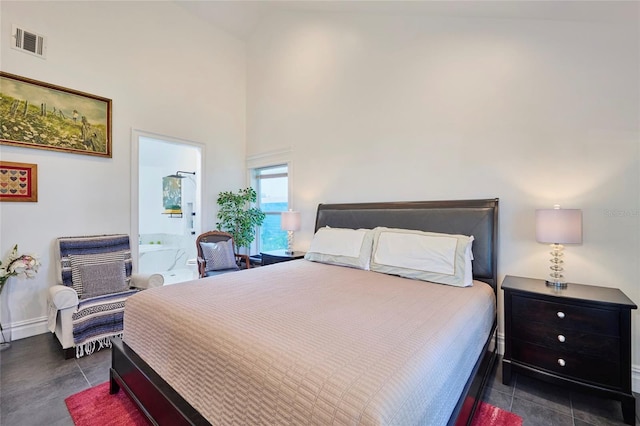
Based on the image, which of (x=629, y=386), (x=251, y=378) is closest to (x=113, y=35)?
(x=251, y=378)

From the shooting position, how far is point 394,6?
3.00 meters

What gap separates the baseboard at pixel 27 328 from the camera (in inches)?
109

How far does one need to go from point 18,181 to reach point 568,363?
4.93 metres

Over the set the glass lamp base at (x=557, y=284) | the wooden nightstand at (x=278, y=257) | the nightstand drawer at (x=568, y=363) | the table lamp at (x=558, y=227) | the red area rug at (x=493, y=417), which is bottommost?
the red area rug at (x=493, y=417)

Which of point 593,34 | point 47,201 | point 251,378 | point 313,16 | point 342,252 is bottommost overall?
point 251,378

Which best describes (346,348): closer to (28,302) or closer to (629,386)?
(629,386)

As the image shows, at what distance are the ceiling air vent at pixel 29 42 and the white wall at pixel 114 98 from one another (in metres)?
0.05

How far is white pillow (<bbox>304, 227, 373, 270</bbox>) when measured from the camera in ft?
8.98

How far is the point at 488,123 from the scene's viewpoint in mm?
2576

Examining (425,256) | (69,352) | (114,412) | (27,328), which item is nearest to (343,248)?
(425,256)

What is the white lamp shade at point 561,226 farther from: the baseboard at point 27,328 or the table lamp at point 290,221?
the baseboard at point 27,328

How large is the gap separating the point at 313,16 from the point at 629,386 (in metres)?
4.83

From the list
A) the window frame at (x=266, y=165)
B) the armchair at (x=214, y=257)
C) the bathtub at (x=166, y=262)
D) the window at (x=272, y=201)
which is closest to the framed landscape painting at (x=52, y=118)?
the armchair at (x=214, y=257)

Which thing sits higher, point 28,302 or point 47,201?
point 47,201
